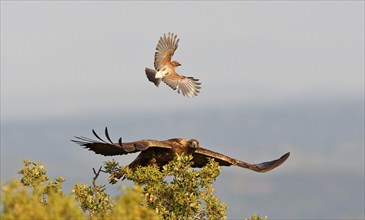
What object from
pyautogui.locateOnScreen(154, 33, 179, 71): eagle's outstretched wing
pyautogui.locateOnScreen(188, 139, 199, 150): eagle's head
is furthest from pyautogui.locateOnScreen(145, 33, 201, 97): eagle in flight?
pyautogui.locateOnScreen(188, 139, 199, 150): eagle's head

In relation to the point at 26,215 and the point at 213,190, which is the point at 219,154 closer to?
the point at 213,190

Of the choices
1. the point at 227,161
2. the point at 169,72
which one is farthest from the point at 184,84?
the point at 227,161

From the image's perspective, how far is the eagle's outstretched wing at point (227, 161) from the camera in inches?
1228

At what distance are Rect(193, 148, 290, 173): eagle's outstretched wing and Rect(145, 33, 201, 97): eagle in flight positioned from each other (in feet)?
8.24

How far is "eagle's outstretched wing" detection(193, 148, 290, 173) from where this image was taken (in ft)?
102

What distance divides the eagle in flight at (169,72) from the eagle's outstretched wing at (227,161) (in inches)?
98.9

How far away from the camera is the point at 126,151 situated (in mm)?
27984

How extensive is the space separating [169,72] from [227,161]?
4232 mm

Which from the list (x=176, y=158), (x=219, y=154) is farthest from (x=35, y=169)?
(x=219, y=154)

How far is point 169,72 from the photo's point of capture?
107ft

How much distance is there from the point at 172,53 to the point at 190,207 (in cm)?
915

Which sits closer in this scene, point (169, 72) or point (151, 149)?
point (151, 149)

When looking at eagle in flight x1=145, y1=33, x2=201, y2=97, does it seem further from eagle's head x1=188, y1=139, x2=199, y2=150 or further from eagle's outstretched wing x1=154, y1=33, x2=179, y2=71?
eagle's head x1=188, y1=139, x2=199, y2=150

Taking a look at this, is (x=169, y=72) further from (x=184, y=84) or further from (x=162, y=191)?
(x=162, y=191)
